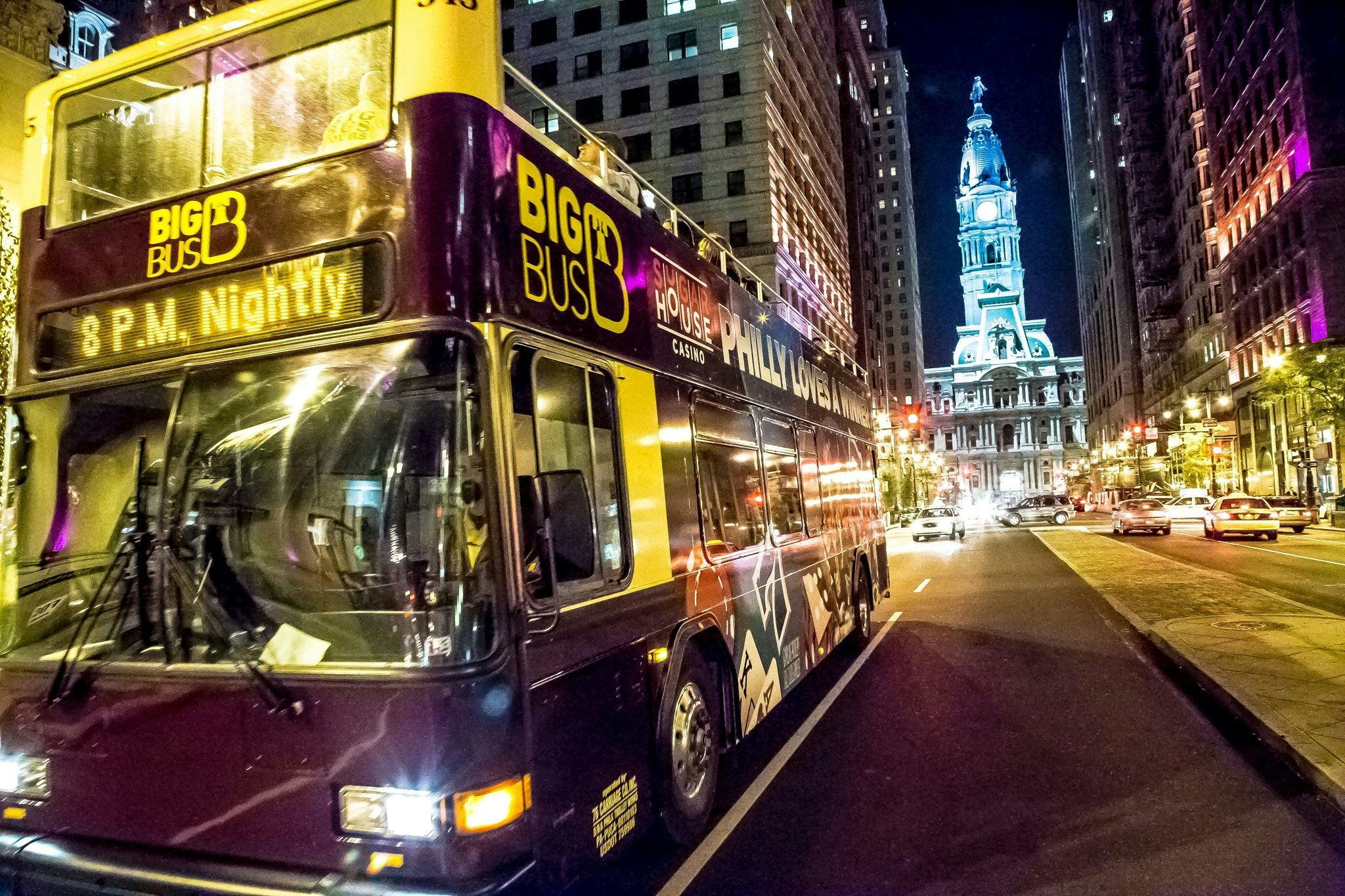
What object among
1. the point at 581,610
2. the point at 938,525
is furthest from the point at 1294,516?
the point at 581,610

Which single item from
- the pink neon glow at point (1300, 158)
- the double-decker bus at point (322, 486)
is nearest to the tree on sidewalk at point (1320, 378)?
the pink neon glow at point (1300, 158)

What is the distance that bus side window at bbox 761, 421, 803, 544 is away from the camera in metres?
6.95

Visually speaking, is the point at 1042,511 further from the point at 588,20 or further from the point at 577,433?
the point at 577,433

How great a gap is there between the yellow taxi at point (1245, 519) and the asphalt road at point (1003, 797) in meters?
25.5

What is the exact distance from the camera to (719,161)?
1833 inches

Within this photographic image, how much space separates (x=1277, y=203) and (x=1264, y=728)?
184ft

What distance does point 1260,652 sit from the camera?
8.98 metres

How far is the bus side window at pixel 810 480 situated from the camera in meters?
8.10

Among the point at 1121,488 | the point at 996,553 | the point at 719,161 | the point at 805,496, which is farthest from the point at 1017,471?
the point at 805,496

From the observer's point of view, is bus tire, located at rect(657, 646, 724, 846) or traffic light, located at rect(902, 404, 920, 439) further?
traffic light, located at rect(902, 404, 920, 439)

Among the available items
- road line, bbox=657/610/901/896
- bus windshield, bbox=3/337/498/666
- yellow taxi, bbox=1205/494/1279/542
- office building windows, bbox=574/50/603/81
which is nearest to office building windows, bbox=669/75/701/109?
office building windows, bbox=574/50/603/81

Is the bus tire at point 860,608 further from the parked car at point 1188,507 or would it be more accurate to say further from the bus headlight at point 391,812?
the parked car at point 1188,507

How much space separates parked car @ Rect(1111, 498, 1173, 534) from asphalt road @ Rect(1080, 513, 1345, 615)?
→ 52cm

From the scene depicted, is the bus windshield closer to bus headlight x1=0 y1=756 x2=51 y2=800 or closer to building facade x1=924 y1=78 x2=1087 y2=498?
bus headlight x1=0 y1=756 x2=51 y2=800
